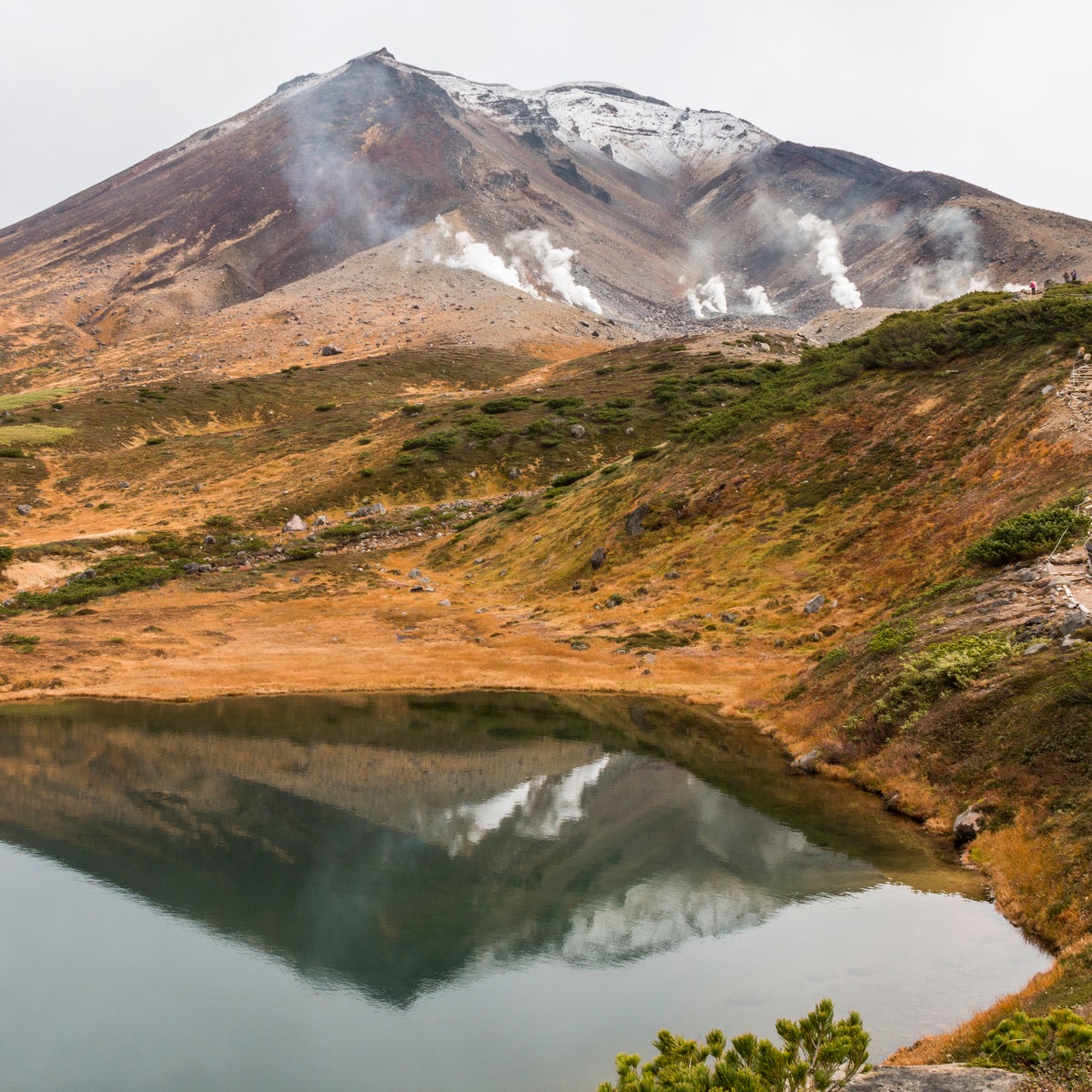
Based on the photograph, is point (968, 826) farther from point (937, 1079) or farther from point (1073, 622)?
point (937, 1079)

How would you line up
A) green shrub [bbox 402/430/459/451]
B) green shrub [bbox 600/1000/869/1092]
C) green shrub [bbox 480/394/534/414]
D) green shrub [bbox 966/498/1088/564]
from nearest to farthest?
green shrub [bbox 600/1000/869/1092] → green shrub [bbox 966/498/1088/564] → green shrub [bbox 402/430/459/451] → green shrub [bbox 480/394/534/414]

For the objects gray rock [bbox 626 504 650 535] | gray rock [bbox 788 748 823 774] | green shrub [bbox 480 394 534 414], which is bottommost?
gray rock [bbox 788 748 823 774]

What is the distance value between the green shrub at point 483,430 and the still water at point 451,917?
69552 millimetres

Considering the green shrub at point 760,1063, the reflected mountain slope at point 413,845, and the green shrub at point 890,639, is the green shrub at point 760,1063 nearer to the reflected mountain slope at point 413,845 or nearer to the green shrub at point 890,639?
the reflected mountain slope at point 413,845

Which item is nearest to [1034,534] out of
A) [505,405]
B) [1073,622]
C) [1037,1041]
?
[1073,622]

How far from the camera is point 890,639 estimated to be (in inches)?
1139

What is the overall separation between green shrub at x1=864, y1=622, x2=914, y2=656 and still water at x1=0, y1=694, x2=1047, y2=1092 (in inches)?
198

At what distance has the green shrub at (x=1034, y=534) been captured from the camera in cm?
2914

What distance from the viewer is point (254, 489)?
3499 inches

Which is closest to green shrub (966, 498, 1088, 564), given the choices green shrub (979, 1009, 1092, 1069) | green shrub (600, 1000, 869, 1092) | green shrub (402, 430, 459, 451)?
green shrub (979, 1009, 1092, 1069)

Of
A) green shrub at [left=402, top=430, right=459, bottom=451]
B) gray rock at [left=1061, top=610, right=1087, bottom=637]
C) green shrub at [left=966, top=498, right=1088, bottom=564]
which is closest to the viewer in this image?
gray rock at [left=1061, top=610, right=1087, bottom=637]

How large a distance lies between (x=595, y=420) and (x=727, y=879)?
281ft

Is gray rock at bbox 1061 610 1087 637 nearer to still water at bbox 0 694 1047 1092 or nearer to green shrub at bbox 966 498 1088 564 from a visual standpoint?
green shrub at bbox 966 498 1088 564

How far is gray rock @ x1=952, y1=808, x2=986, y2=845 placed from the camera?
1945cm
